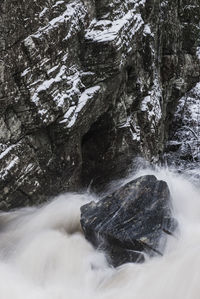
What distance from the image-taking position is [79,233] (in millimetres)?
7398

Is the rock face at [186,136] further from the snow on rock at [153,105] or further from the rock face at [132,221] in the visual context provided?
the rock face at [132,221]

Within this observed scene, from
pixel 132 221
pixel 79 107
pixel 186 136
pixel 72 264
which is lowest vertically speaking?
pixel 186 136

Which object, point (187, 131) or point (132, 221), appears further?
point (187, 131)

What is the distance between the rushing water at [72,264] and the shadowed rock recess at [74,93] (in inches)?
26.8

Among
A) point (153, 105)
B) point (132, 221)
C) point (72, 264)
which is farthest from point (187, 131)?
point (72, 264)

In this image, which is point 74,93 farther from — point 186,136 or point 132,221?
point 186,136

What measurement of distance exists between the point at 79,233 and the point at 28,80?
350 centimetres

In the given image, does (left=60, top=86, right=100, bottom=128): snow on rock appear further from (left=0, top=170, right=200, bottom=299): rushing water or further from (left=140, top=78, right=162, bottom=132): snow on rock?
(left=140, top=78, right=162, bottom=132): snow on rock

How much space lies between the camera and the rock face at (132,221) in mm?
6438

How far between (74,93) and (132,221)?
3.17 meters

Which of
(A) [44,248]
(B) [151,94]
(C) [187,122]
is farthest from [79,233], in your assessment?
(C) [187,122]

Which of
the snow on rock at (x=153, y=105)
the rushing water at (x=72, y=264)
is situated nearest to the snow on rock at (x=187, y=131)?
the snow on rock at (x=153, y=105)

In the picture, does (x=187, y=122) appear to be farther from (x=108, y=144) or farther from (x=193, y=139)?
(x=108, y=144)

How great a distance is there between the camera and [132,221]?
22.1 ft
